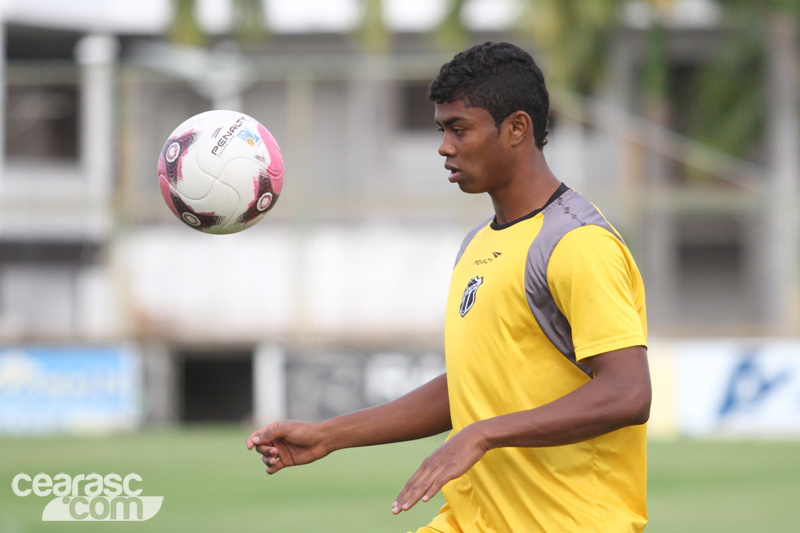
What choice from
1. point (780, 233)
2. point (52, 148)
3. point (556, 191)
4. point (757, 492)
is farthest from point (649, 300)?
point (556, 191)

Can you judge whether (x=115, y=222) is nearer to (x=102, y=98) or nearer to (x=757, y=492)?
(x=102, y=98)

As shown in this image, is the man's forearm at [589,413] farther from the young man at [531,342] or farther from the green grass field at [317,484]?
the green grass field at [317,484]

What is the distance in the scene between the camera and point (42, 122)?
23.1 m

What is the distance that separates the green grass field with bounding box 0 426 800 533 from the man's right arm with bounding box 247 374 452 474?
5427 millimetres

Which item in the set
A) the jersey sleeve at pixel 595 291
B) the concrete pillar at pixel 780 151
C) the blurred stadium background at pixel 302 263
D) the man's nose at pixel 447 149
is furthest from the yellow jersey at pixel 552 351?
the concrete pillar at pixel 780 151

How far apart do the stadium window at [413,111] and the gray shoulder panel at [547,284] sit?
63.5 feet

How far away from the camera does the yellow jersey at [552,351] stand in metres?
3.27

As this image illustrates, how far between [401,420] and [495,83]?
1.19 metres

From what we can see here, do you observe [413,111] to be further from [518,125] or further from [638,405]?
[638,405]

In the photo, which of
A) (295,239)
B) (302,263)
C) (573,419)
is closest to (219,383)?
(302,263)

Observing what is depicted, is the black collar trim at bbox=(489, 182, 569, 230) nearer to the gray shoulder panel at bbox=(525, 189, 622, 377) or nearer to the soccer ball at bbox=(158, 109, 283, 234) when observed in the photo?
the gray shoulder panel at bbox=(525, 189, 622, 377)

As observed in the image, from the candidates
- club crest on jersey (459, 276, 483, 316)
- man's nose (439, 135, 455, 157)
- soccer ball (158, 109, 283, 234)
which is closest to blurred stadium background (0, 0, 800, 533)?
soccer ball (158, 109, 283, 234)

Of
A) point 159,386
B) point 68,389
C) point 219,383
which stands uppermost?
point 68,389

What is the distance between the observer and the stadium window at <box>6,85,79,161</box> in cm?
2214
